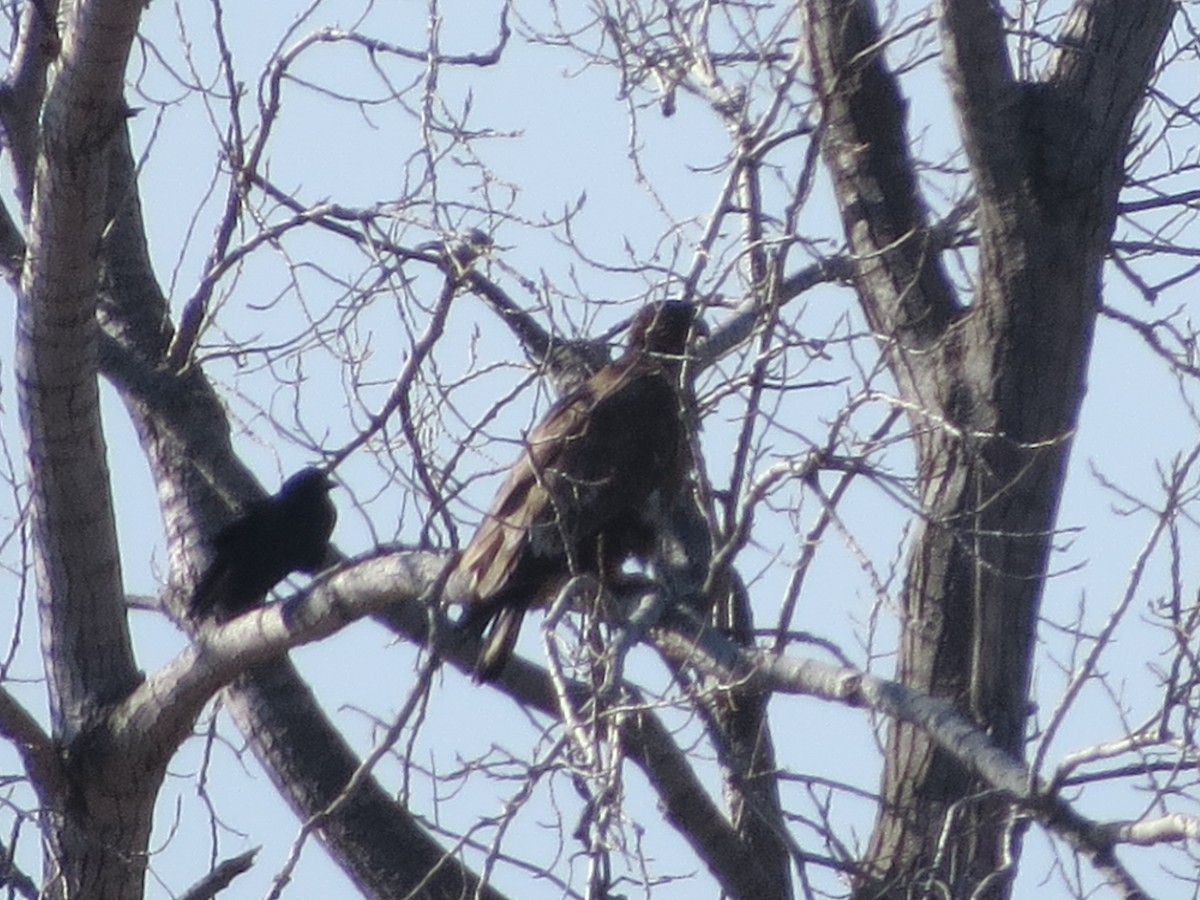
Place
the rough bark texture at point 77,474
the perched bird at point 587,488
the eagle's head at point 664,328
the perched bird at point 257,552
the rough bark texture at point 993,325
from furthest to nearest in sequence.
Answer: the rough bark texture at point 993,325
the perched bird at point 257,552
the eagle's head at point 664,328
the perched bird at point 587,488
the rough bark texture at point 77,474

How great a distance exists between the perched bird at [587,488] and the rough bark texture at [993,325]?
2.49 feet

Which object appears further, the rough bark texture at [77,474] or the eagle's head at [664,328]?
the eagle's head at [664,328]

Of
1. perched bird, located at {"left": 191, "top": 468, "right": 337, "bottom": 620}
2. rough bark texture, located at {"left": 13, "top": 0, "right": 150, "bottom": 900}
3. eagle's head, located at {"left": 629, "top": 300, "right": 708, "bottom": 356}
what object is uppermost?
eagle's head, located at {"left": 629, "top": 300, "right": 708, "bottom": 356}

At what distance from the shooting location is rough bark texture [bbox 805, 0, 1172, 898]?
632cm

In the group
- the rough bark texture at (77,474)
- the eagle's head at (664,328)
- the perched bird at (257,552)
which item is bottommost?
the rough bark texture at (77,474)

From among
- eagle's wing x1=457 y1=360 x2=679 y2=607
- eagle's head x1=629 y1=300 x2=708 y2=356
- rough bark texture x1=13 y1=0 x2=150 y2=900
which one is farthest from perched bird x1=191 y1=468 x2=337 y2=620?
eagle's head x1=629 y1=300 x2=708 y2=356

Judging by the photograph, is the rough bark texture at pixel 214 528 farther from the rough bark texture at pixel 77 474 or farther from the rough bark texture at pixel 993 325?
the rough bark texture at pixel 993 325

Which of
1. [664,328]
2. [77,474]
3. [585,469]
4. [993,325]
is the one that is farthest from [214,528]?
[993,325]

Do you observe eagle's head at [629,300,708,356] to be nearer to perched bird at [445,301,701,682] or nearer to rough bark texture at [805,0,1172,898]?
perched bird at [445,301,701,682]

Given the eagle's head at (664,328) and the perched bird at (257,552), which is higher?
the eagle's head at (664,328)

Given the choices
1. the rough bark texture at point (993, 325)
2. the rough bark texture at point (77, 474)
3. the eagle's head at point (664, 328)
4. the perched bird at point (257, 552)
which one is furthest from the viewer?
the rough bark texture at point (993, 325)

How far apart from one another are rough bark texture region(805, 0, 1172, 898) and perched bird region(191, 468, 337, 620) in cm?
175

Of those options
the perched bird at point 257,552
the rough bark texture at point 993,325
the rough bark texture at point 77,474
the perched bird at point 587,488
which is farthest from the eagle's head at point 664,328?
the rough bark texture at point 77,474

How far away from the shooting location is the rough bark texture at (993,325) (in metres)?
6.32
